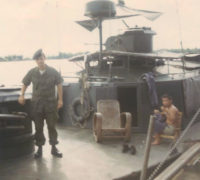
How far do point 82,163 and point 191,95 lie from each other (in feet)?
20.2

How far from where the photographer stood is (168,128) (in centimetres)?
905

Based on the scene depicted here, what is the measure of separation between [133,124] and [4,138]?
234 inches

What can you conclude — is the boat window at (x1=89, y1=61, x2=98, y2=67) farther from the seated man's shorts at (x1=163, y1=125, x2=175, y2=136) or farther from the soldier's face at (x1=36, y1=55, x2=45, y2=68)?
the soldier's face at (x1=36, y1=55, x2=45, y2=68)

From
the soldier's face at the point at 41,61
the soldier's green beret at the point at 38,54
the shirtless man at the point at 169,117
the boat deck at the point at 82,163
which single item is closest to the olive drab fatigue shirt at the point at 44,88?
the soldier's face at the point at 41,61

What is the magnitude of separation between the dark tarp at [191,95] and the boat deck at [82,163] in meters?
2.94

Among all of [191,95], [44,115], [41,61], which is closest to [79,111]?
[191,95]

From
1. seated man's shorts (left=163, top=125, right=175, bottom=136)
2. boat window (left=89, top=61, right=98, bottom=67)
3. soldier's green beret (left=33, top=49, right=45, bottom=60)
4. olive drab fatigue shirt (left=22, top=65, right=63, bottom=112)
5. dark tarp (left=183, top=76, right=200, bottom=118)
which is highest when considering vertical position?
soldier's green beret (left=33, top=49, right=45, bottom=60)

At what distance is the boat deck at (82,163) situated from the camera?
6.55 m

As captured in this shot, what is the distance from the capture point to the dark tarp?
38.1ft

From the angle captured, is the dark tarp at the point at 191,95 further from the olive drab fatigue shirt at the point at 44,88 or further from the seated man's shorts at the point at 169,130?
the olive drab fatigue shirt at the point at 44,88

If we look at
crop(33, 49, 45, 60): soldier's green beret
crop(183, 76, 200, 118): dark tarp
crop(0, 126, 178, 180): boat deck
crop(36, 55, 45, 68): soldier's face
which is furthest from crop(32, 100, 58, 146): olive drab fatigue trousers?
crop(183, 76, 200, 118): dark tarp

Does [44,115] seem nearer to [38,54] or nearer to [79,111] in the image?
[38,54]

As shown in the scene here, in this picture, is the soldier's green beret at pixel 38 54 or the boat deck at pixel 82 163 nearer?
the boat deck at pixel 82 163

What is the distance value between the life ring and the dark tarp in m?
3.49
